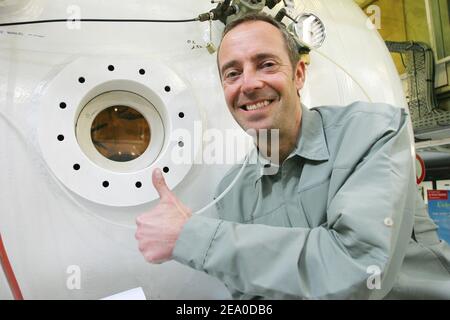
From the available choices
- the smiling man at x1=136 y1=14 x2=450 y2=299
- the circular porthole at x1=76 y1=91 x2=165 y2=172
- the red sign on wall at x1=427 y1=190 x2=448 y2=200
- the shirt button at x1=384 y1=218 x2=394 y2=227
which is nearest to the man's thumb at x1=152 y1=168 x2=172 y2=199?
the smiling man at x1=136 y1=14 x2=450 y2=299

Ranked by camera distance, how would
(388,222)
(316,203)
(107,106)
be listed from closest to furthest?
1. (388,222)
2. (316,203)
3. (107,106)

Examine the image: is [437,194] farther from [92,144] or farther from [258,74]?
[92,144]

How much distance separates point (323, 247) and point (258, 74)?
15.2 inches

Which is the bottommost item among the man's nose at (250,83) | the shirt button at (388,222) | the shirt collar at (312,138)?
the shirt button at (388,222)

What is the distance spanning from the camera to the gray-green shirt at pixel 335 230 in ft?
1.74

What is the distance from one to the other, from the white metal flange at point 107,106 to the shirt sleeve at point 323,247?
0.20 metres

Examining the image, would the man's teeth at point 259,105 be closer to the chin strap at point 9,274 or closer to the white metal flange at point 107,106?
the white metal flange at point 107,106

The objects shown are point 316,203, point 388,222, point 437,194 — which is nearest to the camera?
point 388,222

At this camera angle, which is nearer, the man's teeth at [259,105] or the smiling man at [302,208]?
the smiling man at [302,208]

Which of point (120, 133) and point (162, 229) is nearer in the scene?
point (162, 229)

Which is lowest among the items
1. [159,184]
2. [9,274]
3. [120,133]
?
[9,274]

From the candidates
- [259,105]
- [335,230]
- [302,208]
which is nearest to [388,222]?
[335,230]

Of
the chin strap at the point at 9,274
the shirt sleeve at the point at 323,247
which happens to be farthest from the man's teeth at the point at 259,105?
the chin strap at the point at 9,274

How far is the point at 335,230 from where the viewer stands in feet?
1.85
